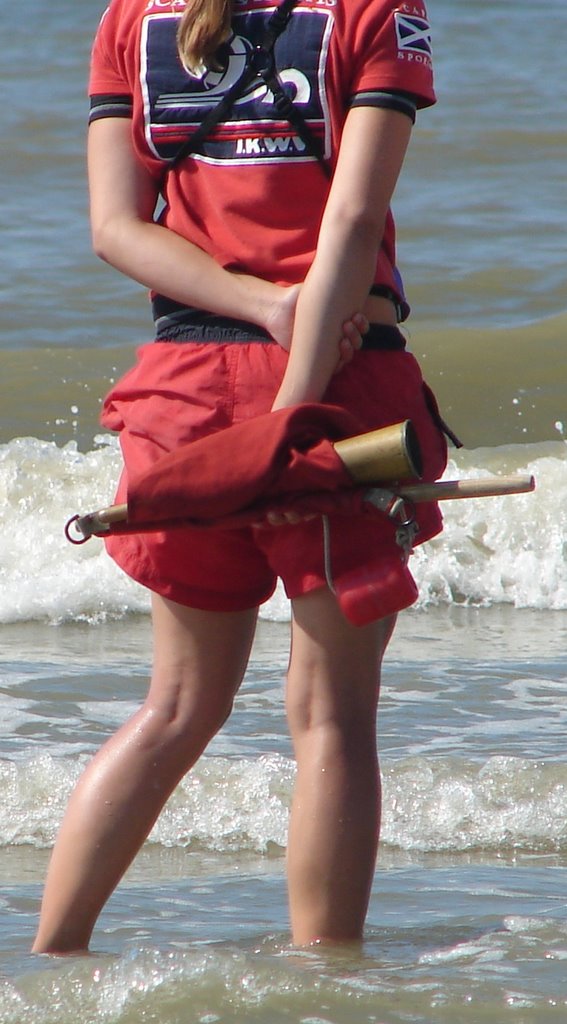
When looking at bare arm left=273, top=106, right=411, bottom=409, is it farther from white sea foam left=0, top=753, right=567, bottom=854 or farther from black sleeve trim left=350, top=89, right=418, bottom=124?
white sea foam left=0, top=753, right=567, bottom=854

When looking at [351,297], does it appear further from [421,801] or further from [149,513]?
[421,801]

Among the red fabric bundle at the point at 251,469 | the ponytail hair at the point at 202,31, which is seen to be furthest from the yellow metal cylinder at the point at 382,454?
the ponytail hair at the point at 202,31

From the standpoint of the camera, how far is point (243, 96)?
2.14 meters

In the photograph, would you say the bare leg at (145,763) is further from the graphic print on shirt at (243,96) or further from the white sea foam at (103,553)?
the white sea foam at (103,553)

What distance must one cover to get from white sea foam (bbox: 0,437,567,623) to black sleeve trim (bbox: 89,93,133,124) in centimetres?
359

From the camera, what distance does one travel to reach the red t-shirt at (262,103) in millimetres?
2070

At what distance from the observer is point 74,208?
12.1 m

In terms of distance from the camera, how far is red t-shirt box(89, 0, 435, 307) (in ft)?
6.79

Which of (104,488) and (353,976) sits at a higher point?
(353,976)

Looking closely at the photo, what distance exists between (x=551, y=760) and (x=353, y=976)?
1.79 metres

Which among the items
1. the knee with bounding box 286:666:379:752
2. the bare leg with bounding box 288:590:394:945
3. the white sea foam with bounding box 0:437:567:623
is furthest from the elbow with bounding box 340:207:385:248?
the white sea foam with bounding box 0:437:567:623

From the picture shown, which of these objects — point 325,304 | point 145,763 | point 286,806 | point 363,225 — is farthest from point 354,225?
point 286,806

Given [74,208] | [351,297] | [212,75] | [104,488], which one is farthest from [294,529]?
[74,208]

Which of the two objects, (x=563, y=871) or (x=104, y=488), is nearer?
(x=563, y=871)
